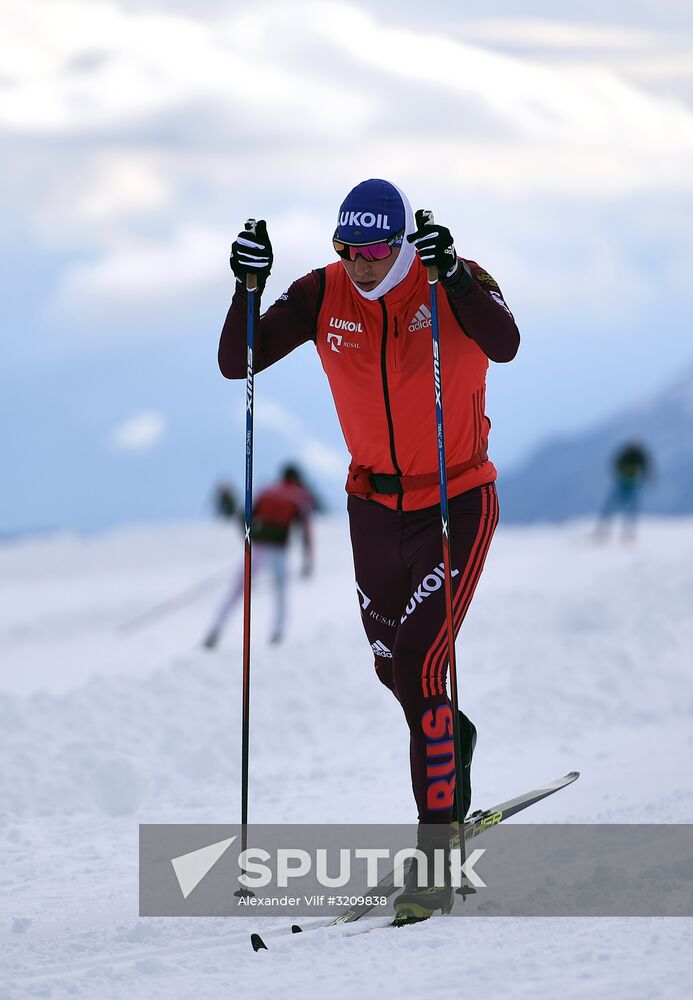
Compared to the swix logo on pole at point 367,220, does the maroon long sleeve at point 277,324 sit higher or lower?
lower

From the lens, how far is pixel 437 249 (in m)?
4.06

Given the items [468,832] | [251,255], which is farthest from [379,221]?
Result: [468,832]

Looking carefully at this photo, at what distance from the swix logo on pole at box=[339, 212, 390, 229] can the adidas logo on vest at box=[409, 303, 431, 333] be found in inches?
12.9

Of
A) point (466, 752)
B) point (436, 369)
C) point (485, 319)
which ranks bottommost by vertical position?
point (466, 752)

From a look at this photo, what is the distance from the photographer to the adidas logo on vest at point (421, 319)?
4332mm

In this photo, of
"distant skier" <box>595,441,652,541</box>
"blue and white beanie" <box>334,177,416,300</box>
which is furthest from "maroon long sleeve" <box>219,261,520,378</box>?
"distant skier" <box>595,441,652,541</box>

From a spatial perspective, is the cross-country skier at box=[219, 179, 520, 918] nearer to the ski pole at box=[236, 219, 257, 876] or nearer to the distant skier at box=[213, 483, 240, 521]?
the ski pole at box=[236, 219, 257, 876]

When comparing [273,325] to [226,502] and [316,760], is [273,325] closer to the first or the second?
[316,760]

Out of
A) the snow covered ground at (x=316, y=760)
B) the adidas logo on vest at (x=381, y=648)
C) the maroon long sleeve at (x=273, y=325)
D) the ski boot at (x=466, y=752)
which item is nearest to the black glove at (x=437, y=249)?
the maroon long sleeve at (x=273, y=325)

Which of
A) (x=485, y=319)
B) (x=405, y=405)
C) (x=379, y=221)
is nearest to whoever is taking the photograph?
(x=485, y=319)

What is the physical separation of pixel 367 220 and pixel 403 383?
60 centimetres

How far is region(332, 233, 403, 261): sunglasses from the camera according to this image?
4.25m

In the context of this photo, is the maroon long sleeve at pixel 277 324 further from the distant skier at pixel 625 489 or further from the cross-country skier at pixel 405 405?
the distant skier at pixel 625 489

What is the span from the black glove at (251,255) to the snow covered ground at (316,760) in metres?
2.37
